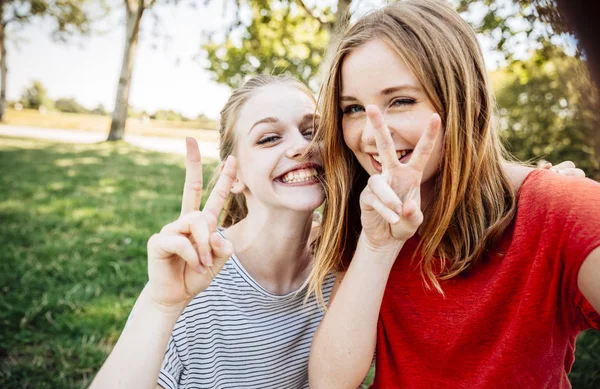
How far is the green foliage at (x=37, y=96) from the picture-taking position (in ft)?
146

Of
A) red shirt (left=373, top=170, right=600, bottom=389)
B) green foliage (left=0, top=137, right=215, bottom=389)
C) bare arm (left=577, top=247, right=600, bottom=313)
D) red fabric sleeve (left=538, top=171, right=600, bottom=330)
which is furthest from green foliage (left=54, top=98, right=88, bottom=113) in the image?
bare arm (left=577, top=247, right=600, bottom=313)

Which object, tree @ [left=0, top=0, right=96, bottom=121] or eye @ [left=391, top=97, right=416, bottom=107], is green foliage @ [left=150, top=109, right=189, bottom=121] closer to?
tree @ [left=0, top=0, right=96, bottom=121]

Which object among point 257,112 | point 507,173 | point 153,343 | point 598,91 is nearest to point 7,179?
point 257,112

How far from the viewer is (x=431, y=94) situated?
5.37ft

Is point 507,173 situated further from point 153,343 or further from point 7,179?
point 7,179

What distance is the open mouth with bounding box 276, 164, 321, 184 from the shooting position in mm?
2152

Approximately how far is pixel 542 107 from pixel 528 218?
7963mm

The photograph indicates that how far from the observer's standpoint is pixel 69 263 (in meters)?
3.97

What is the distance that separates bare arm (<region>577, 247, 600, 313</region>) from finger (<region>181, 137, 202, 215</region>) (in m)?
1.21

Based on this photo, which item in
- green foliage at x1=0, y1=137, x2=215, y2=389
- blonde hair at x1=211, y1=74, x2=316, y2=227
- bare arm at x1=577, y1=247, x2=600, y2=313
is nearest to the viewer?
bare arm at x1=577, y1=247, x2=600, y2=313

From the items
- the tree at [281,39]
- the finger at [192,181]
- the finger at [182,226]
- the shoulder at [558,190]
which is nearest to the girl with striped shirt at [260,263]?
the finger at [192,181]

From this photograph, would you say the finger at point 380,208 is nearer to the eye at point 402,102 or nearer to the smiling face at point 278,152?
the eye at point 402,102

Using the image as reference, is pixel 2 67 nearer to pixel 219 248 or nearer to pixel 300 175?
pixel 300 175

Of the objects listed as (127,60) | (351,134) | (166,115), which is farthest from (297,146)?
(166,115)
